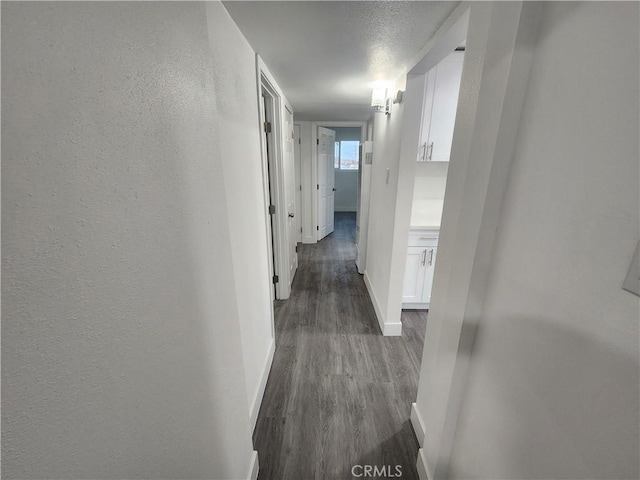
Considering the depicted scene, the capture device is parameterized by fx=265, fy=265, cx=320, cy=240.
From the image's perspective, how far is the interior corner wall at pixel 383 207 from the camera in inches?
85.9

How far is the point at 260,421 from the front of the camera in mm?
1633

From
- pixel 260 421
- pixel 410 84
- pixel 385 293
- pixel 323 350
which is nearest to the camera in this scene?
pixel 260 421

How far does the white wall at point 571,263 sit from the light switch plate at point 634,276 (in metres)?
0.02

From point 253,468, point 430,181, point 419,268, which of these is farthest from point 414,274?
point 253,468

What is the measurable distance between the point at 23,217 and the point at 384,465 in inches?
69.6

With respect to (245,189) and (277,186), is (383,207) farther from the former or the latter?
(245,189)

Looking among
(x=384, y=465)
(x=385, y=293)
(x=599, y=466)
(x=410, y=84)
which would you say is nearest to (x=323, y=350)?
(x=385, y=293)

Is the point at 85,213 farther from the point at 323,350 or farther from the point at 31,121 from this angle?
the point at 323,350

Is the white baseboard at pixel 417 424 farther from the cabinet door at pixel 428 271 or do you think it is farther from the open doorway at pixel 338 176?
the open doorway at pixel 338 176

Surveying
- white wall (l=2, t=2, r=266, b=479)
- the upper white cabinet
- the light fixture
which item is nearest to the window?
the upper white cabinet

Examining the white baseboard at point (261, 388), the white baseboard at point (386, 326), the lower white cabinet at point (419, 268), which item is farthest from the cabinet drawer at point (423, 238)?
the white baseboard at point (261, 388)

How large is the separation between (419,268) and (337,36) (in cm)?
203

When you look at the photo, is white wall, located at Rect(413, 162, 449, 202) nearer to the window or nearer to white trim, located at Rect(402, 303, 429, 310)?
white trim, located at Rect(402, 303, 429, 310)

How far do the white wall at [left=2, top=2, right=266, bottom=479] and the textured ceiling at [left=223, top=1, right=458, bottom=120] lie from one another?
47 centimetres
